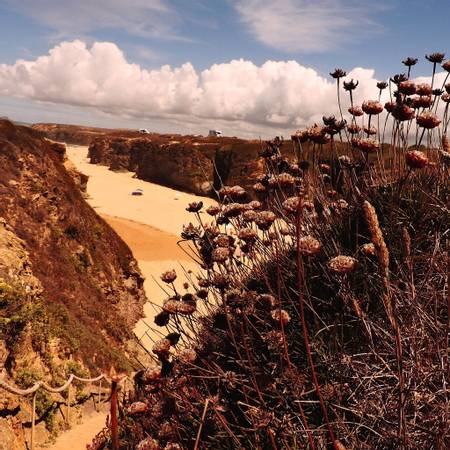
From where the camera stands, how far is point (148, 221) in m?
27.4

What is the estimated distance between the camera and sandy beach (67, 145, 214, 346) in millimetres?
15406

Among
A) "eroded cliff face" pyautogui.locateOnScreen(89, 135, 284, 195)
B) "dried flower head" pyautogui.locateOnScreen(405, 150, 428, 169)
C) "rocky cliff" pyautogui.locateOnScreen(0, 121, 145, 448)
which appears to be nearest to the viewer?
"dried flower head" pyautogui.locateOnScreen(405, 150, 428, 169)

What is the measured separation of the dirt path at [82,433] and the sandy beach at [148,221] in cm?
A: 171

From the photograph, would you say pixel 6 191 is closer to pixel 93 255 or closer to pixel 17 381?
pixel 93 255

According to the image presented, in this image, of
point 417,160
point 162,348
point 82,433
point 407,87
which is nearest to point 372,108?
point 407,87

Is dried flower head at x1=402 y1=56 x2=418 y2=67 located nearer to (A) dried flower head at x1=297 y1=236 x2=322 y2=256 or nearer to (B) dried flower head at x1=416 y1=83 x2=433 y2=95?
(B) dried flower head at x1=416 y1=83 x2=433 y2=95

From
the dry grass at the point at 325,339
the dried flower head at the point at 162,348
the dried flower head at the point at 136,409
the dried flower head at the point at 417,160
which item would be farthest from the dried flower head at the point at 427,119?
the dried flower head at the point at 136,409

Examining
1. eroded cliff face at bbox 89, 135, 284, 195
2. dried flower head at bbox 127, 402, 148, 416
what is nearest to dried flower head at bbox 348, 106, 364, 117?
dried flower head at bbox 127, 402, 148, 416

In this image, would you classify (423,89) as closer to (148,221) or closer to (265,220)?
(265,220)

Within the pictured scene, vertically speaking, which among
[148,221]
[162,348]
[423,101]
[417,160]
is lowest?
[148,221]

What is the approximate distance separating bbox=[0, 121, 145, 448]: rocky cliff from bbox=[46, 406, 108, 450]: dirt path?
0.72m

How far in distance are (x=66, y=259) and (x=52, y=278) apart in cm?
128

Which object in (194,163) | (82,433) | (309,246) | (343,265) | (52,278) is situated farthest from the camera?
(194,163)

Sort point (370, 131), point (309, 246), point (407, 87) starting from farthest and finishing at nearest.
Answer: point (370, 131)
point (407, 87)
point (309, 246)
